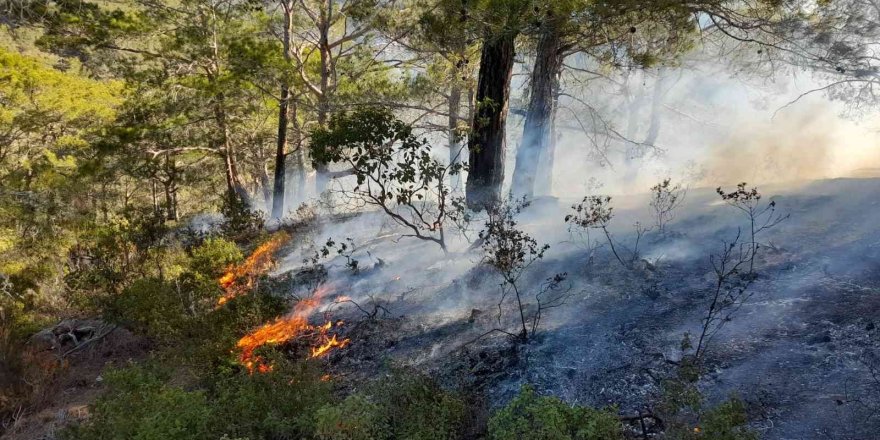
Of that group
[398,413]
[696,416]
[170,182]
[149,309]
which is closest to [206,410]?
[398,413]

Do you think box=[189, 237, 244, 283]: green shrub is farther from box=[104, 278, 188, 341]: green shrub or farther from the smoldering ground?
box=[104, 278, 188, 341]: green shrub

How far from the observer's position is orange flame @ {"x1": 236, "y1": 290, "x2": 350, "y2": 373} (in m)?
6.54

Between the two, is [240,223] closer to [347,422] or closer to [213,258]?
[213,258]

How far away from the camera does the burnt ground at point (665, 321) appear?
414 centimetres

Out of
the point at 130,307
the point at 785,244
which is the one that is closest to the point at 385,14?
the point at 130,307

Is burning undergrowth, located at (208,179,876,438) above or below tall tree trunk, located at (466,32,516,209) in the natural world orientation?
below

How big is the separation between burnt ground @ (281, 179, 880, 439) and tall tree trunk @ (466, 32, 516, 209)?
1322 millimetres

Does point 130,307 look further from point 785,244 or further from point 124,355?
point 785,244

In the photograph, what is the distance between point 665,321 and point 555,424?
2772mm

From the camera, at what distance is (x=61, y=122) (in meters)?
14.7

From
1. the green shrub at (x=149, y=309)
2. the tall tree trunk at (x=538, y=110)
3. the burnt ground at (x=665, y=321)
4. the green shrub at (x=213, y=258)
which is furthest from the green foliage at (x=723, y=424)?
the green shrub at (x=213, y=258)

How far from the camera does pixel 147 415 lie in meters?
3.99

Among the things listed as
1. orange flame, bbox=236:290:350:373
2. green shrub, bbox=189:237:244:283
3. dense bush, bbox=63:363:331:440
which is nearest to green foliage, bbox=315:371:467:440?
dense bush, bbox=63:363:331:440

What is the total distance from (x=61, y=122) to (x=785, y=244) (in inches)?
718
